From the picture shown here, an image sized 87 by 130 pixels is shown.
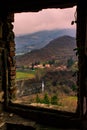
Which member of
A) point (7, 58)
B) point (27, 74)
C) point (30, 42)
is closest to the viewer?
point (7, 58)

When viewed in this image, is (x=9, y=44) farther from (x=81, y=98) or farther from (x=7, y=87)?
(x=81, y=98)

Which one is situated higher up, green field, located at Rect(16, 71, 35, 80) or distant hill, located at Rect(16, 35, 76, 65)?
distant hill, located at Rect(16, 35, 76, 65)

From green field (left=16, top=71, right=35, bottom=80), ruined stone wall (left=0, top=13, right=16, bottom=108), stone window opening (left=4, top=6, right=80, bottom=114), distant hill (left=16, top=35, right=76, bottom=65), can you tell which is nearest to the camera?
ruined stone wall (left=0, top=13, right=16, bottom=108)

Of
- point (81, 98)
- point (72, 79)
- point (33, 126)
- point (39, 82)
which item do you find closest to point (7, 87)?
point (33, 126)

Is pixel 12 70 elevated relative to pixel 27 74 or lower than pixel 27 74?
elevated

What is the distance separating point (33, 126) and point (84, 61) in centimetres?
175

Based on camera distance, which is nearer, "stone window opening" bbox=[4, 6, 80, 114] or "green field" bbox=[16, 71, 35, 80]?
"stone window opening" bbox=[4, 6, 80, 114]

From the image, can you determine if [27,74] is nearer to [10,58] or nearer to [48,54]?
[48,54]

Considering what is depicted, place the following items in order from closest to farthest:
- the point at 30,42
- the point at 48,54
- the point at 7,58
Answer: the point at 7,58 → the point at 48,54 → the point at 30,42

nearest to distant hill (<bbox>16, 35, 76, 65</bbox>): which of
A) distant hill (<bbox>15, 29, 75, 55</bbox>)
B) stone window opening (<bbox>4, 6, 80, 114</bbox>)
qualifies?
distant hill (<bbox>15, 29, 75, 55</bbox>)

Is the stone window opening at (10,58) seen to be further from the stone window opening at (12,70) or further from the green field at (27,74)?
the green field at (27,74)

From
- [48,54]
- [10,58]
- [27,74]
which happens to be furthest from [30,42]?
[10,58]

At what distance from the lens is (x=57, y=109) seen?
16.1 feet

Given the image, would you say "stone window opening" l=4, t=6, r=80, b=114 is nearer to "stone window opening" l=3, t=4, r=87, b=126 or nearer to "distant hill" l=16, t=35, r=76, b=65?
"stone window opening" l=3, t=4, r=87, b=126
